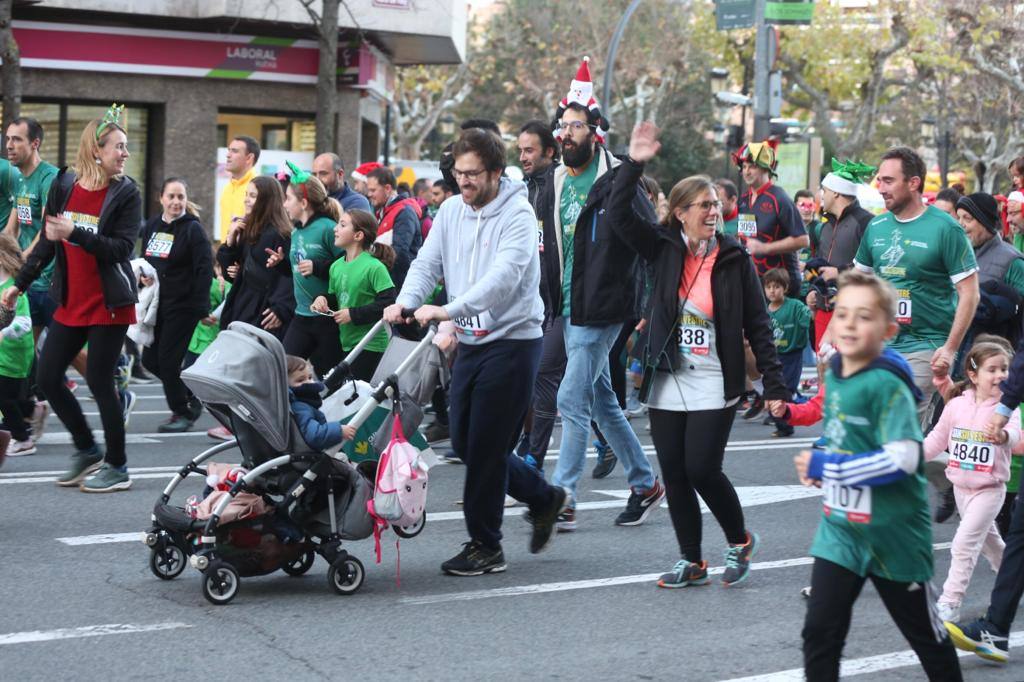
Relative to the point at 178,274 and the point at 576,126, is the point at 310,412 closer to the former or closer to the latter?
the point at 576,126

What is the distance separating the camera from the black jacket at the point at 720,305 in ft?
21.4

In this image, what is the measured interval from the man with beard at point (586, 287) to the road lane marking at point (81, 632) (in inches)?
108

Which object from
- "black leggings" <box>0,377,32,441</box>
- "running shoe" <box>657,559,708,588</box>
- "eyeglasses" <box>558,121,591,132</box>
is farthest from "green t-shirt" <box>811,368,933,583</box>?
"black leggings" <box>0,377,32,441</box>

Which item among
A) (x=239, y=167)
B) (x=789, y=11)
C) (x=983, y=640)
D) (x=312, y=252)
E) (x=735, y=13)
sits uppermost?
(x=735, y=13)

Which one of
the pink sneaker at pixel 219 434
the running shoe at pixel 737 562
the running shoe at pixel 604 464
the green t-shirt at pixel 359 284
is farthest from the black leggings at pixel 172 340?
the running shoe at pixel 737 562

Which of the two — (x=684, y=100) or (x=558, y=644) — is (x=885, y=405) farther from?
(x=684, y=100)

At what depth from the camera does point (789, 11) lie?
23719mm

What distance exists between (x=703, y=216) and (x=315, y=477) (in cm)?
199

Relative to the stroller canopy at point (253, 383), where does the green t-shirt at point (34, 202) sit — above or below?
above

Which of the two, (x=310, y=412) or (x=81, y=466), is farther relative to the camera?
(x=81, y=466)

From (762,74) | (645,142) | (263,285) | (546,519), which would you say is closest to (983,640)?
(546,519)

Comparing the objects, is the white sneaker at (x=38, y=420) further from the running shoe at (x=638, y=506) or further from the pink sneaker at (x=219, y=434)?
the running shoe at (x=638, y=506)

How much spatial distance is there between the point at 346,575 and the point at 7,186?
18.7ft

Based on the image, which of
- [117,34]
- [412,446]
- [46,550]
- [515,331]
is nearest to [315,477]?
[412,446]
